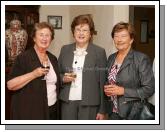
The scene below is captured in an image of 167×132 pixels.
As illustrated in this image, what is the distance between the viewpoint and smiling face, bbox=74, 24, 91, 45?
124cm

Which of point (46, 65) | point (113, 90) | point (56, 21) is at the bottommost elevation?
point (113, 90)

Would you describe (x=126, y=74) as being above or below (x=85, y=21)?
below

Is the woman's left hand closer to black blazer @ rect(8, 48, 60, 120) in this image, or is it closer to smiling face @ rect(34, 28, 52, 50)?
black blazer @ rect(8, 48, 60, 120)

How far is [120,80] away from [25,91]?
488mm

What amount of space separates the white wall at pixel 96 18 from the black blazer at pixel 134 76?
11 cm

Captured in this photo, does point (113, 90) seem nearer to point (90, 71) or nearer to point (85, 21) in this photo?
point (90, 71)

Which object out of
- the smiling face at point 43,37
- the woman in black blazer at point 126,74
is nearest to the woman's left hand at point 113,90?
the woman in black blazer at point 126,74

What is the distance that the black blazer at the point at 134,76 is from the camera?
4.05 ft

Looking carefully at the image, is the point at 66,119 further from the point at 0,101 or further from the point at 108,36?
the point at 108,36

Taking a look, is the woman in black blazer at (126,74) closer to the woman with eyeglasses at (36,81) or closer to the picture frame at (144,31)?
the picture frame at (144,31)

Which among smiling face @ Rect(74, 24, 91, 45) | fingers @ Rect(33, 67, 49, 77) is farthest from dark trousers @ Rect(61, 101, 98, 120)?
smiling face @ Rect(74, 24, 91, 45)

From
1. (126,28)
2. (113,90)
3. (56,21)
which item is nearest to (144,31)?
(126,28)

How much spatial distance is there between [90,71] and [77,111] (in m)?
0.22

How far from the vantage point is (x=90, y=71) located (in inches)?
49.9
